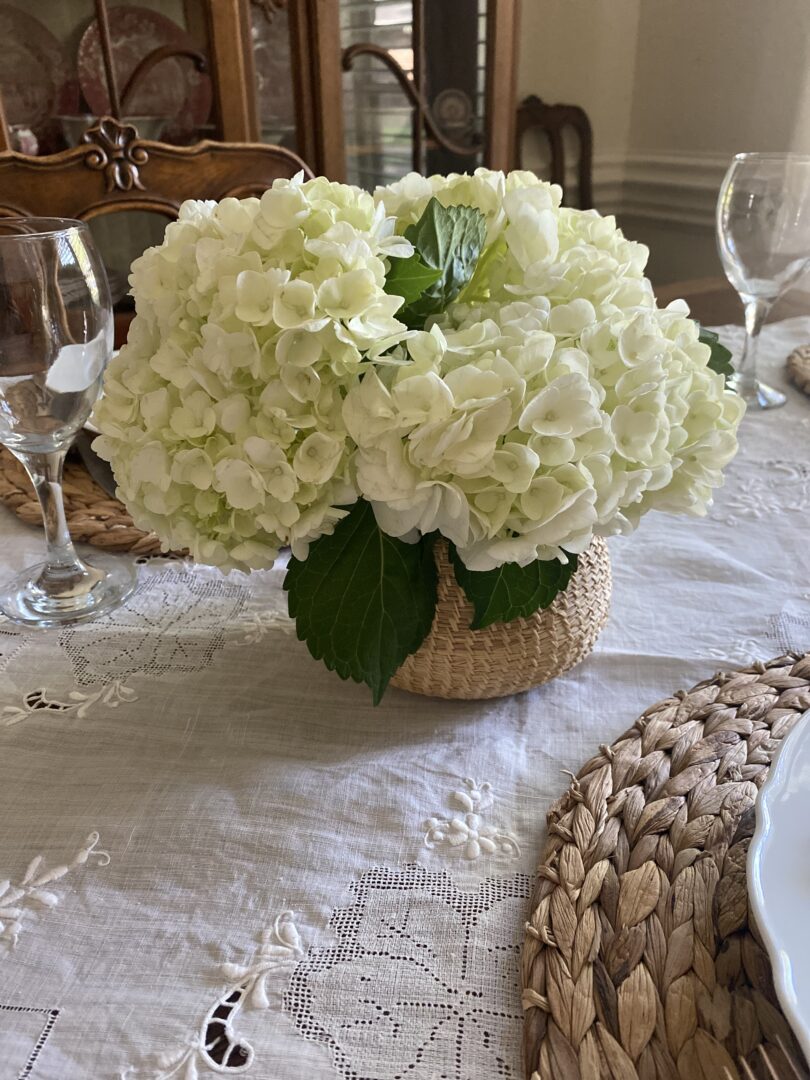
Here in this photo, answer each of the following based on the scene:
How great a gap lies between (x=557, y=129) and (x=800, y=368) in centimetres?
149

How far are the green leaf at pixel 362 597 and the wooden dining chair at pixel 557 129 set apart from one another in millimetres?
1932

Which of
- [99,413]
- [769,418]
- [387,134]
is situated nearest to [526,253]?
[99,413]

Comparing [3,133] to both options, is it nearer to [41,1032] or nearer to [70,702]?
[70,702]

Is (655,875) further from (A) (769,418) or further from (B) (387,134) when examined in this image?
(B) (387,134)

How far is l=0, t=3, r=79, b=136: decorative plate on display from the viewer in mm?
1246

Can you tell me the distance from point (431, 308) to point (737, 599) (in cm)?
28

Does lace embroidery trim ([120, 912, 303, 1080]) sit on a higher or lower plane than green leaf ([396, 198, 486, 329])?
lower

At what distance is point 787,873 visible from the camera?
10.1 inches

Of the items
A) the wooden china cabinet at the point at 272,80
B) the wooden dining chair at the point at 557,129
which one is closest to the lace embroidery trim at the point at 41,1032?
the wooden china cabinet at the point at 272,80

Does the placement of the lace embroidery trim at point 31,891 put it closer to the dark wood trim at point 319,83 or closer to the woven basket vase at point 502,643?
the woven basket vase at point 502,643

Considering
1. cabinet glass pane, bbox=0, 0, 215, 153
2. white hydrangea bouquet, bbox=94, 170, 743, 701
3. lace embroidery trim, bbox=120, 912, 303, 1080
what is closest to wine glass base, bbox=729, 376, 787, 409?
white hydrangea bouquet, bbox=94, 170, 743, 701

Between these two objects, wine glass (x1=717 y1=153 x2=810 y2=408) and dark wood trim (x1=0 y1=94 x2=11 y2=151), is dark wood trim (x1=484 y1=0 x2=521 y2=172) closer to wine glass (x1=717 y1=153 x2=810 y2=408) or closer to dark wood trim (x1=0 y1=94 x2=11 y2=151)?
dark wood trim (x1=0 y1=94 x2=11 y2=151)

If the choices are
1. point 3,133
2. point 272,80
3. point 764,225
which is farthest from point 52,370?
point 272,80

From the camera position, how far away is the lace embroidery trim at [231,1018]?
261 mm
